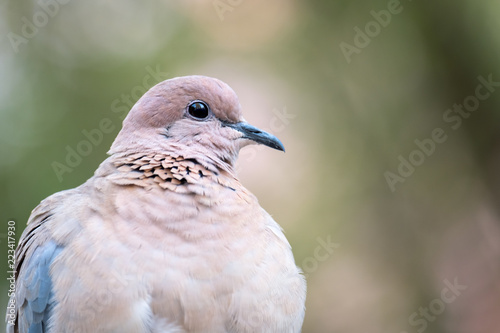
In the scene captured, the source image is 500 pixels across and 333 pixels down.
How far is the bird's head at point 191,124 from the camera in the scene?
2.64m

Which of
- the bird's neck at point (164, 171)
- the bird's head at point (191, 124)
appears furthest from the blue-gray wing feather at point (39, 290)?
the bird's head at point (191, 124)

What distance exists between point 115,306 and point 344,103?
14.3ft

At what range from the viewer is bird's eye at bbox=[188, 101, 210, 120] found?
2752 mm

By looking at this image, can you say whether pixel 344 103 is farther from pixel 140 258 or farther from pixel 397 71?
pixel 140 258

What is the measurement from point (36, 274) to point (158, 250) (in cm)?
60

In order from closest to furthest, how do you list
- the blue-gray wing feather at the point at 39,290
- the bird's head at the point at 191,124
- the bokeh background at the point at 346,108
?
the blue-gray wing feather at the point at 39,290 → the bird's head at the point at 191,124 → the bokeh background at the point at 346,108

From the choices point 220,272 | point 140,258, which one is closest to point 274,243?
point 220,272

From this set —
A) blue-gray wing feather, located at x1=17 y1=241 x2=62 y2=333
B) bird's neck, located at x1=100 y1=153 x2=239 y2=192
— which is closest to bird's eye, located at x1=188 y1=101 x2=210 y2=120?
bird's neck, located at x1=100 y1=153 x2=239 y2=192

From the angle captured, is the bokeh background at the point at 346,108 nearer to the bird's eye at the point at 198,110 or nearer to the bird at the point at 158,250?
the bird's eye at the point at 198,110

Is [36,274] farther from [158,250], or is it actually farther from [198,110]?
[198,110]

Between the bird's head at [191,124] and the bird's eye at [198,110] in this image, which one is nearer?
the bird's head at [191,124]

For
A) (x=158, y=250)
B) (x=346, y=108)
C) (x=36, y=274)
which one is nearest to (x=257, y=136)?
(x=158, y=250)

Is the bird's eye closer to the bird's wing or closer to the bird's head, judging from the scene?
the bird's head

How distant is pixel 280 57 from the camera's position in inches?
235
